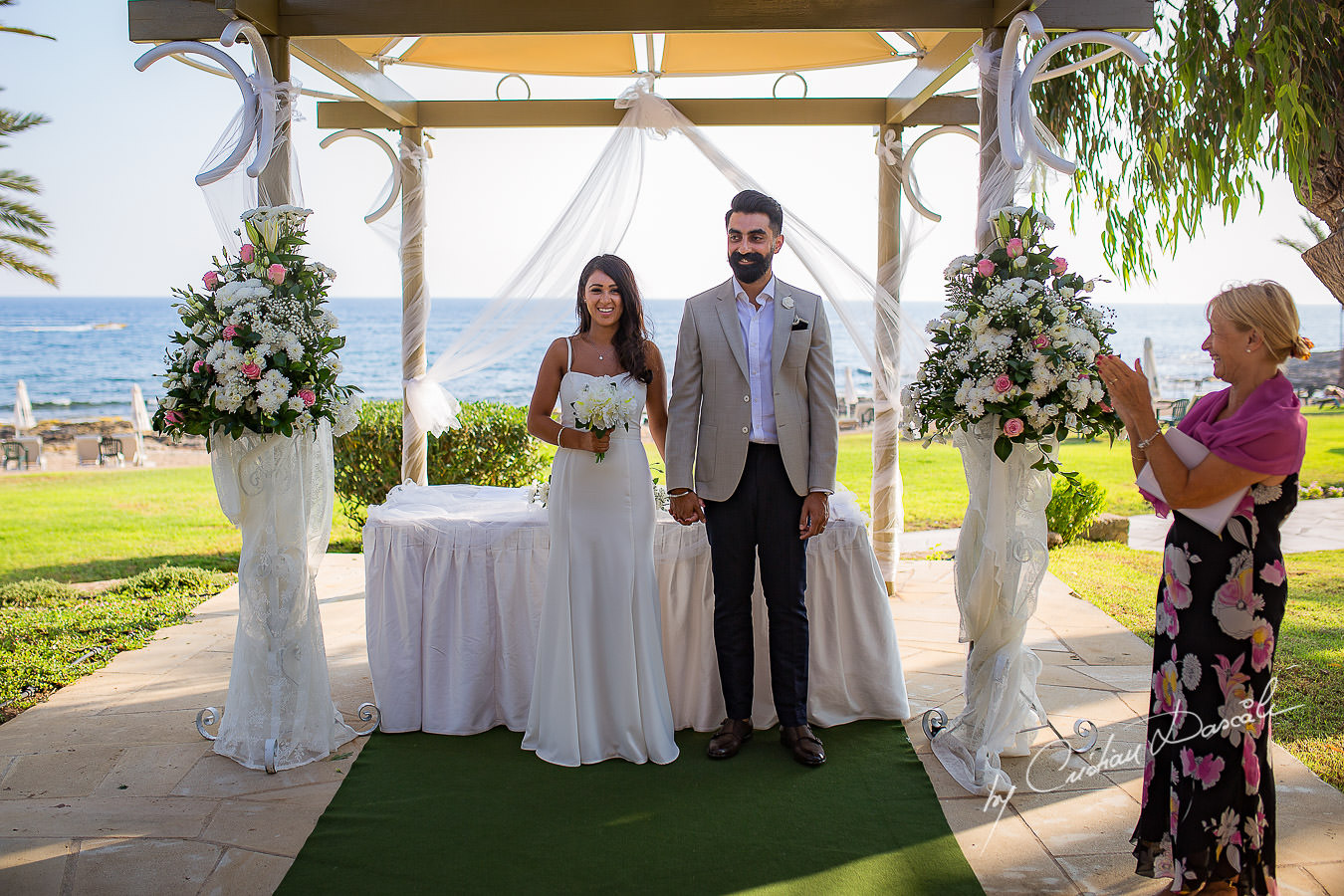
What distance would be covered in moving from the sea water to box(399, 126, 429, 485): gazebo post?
49.8ft

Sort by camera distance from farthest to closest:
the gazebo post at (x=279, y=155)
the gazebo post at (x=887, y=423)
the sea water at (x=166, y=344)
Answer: the sea water at (x=166, y=344), the gazebo post at (x=887, y=423), the gazebo post at (x=279, y=155)

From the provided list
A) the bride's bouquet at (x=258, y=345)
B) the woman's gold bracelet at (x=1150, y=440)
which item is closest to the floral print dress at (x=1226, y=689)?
the woman's gold bracelet at (x=1150, y=440)

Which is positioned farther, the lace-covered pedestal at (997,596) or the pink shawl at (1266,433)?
the lace-covered pedestal at (997,596)

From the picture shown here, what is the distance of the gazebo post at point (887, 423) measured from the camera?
6.02 meters

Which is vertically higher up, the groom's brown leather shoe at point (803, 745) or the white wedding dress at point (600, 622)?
the white wedding dress at point (600, 622)

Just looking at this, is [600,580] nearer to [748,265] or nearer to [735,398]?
[735,398]

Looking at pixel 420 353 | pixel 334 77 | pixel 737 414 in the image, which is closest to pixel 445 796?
pixel 737 414

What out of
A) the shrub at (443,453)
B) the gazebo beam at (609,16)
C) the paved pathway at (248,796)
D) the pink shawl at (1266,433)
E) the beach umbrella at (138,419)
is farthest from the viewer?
the beach umbrella at (138,419)

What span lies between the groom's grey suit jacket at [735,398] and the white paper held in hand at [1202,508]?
52.5 inches

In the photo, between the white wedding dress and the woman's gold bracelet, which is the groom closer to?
the white wedding dress

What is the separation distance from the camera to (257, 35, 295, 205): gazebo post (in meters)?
4.22

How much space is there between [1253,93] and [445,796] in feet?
19.3

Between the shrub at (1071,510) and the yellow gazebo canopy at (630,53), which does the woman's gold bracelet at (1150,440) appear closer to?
the yellow gazebo canopy at (630,53)

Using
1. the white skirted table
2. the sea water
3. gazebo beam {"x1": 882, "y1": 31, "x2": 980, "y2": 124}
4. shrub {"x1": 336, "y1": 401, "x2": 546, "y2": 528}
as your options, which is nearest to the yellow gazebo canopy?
gazebo beam {"x1": 882, "y1": 31, "x2": 980, "y2": 124}
